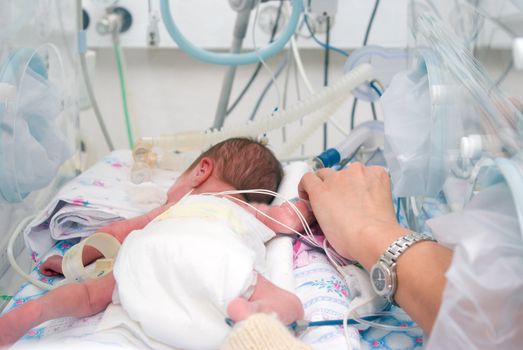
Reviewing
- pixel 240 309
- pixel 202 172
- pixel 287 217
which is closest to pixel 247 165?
pixel 202 172

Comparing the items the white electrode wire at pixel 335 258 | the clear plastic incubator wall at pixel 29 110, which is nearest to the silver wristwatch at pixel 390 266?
the white electrode wire at pixel 335 258

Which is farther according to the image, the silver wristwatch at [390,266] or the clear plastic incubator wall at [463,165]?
the silver wristwatch at [390,266]

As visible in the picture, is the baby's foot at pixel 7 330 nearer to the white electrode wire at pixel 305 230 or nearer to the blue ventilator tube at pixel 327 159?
the white electrode wire at pixel 305 230

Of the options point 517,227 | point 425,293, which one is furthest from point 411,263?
point 517,227

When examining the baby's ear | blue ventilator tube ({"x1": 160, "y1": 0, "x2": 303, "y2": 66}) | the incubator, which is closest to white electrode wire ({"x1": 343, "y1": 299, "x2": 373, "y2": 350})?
the incubator

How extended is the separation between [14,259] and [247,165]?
1.77 feet

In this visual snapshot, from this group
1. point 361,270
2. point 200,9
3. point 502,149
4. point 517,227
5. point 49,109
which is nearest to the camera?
point 517,227

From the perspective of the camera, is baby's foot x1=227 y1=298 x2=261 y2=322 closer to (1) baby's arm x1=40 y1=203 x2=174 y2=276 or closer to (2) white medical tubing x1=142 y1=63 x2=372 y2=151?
(1) baby's arm x1=40 y1=203 x2=174 y2=276

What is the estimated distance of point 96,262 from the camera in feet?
3.31

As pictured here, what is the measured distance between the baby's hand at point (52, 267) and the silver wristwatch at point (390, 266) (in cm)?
63

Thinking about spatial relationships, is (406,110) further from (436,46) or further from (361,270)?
(361,270)

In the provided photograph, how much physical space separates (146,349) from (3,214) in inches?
22.6

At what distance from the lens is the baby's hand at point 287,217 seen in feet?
3.57

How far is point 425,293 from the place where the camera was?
682mm
